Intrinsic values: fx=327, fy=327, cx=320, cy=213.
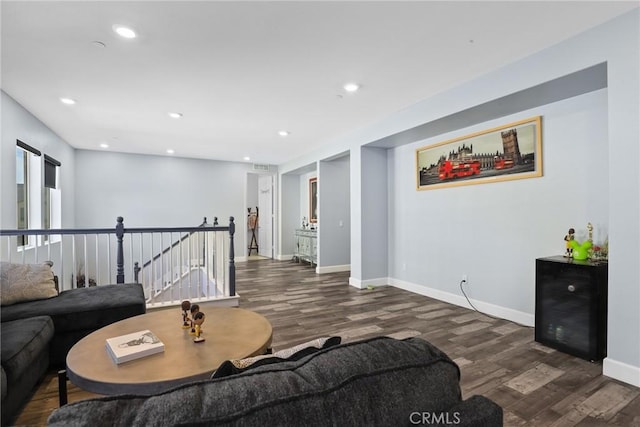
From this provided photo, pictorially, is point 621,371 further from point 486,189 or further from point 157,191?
point 157,191

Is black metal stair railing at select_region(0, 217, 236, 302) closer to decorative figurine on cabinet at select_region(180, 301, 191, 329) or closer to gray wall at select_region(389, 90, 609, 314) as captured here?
decorative figurine on cabinet at select_region(180, 301, 191, 329)

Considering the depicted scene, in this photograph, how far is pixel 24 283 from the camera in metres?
2.66

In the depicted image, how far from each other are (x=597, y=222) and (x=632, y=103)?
1.14 meters

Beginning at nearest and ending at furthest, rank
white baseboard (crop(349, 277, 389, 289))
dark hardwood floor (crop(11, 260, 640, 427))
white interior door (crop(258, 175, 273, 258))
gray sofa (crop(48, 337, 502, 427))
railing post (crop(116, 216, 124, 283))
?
1. gray sofa (crop(48, 337, 502, 427))
2. dark hardwood floor (crop(11, 260, 640, 427))
3. railing post (crop(116, 216, 124, 283))
4. white baseboard (crop(349, 277, 389, 289))
5. white interior door (crop(258, 175, 273, 258))

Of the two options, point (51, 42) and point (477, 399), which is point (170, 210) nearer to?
point (51, 42)

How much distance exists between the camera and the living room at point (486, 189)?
236cm

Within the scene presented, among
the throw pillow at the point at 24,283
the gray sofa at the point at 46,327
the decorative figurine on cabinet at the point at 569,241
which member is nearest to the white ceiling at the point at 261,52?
the decorative figurine on cabinet at the point at 569,241

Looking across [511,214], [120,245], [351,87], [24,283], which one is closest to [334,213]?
[351,87]

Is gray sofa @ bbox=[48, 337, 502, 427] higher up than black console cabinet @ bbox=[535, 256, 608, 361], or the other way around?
gray sofa @ bbox=[48, 337, 502, 427]

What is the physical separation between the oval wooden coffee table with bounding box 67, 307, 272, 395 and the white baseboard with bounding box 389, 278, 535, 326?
9.66ft

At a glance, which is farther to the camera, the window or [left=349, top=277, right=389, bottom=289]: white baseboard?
[left=349, top=277, right=389, bottom=289]: white baseboard

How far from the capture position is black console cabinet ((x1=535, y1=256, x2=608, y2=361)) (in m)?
2.63

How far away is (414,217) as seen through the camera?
5.05 meters

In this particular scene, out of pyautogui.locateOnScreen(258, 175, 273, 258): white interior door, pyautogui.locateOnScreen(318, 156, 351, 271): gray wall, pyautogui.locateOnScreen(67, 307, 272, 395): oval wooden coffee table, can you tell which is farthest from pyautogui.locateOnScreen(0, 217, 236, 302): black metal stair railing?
pyautogui.locateOnScreen(258, 175, 273, 258): white interior door
